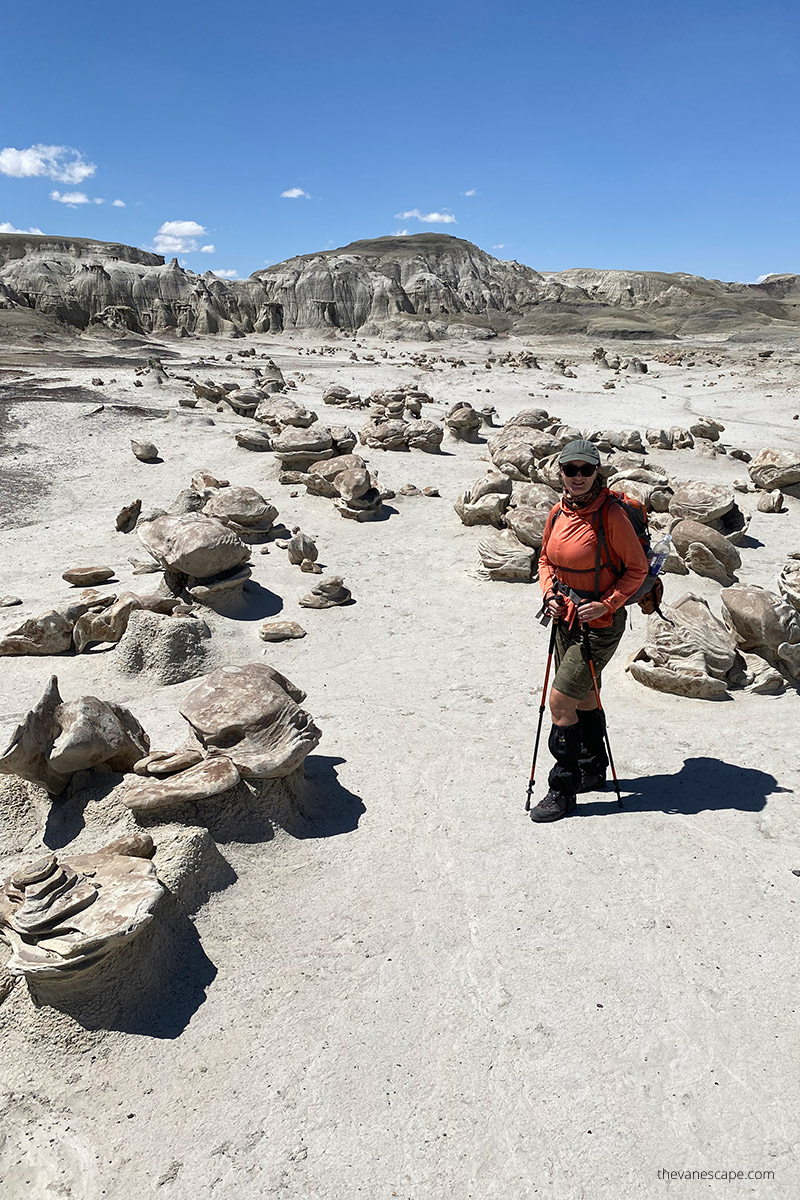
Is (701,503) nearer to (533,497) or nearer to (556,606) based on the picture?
(533,497)

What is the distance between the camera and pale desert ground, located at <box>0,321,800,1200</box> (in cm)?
197

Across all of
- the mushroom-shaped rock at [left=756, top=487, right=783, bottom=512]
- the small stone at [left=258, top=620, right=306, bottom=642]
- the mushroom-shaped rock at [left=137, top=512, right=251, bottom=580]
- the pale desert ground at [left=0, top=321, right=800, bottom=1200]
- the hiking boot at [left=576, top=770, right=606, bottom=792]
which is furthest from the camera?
the mushroom-shaped rock at [left=756, top=487, right=783, bottom=512]

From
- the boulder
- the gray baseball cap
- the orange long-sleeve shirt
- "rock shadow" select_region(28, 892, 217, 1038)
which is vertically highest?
the gray baseball cap

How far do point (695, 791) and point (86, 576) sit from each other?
539 cm

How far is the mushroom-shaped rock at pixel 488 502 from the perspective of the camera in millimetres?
8023

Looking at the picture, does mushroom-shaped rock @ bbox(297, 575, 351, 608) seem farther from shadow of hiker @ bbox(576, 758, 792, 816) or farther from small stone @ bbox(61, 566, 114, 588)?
shadow of hiker @ bbox(576, 758, 792, 816)

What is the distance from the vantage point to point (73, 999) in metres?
2.28

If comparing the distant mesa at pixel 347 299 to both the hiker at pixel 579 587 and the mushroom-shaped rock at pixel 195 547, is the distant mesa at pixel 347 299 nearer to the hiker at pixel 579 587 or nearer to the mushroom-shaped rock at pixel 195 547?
the mushroom-shaped rock at pixel 195 547

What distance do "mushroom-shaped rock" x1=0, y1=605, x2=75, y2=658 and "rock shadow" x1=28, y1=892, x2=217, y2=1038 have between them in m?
3.29

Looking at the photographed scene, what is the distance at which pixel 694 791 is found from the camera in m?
3.55

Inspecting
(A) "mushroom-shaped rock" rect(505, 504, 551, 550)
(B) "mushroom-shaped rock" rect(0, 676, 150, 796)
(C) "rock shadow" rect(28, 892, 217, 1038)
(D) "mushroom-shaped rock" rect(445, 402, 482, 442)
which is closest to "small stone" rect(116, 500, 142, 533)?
(A) "mushroom-shaped rock" rect(505, 504, 551, 550)

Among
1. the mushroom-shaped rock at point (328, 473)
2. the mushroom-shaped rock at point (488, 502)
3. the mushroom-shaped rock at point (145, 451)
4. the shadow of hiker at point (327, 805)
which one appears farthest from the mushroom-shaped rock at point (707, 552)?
the mushroom-shaped rock at point (145, 451)

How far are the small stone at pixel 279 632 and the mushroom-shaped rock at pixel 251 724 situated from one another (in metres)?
2.32

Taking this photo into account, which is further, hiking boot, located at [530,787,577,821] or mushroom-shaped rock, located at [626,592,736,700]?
mushroom-shaped rock, located at [626,592,736,700]
